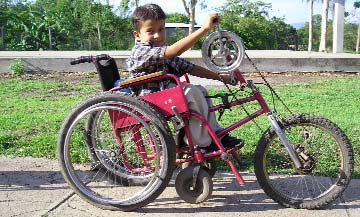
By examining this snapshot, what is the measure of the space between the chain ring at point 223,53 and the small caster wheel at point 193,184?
68cm

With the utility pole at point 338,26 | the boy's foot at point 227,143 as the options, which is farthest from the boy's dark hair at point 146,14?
the utility pole at point 338,26

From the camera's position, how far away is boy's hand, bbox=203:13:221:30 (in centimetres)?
312

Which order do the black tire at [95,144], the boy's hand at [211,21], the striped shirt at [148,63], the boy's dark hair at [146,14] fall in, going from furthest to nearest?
the black tire at [95,144], the boy's dark hair at [146,14], the striped shirt at [148,63], the boy's hand at [211,21]

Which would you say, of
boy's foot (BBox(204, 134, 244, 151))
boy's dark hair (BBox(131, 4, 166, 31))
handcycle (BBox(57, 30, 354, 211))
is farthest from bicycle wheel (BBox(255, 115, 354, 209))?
boy's dark hair (BBox(131, 4, 166, 31))

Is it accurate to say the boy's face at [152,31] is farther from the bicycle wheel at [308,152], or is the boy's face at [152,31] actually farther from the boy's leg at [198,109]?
the bicycle wheel at [308,152]

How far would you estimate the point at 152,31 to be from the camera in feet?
11.4

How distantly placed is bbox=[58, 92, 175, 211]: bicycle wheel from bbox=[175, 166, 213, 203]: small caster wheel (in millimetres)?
153

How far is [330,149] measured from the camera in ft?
12.1

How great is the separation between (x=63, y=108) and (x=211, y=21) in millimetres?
4445

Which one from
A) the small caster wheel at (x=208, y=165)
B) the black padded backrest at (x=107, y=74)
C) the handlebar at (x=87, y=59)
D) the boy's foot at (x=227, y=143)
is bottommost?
the small caster wheel at (x=208, y=165)

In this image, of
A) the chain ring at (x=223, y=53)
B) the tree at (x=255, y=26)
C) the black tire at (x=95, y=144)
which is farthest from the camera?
the tree at (x=255, y=26)

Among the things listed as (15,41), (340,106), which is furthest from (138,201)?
(15,41)

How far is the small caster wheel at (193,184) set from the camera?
11.1 feet

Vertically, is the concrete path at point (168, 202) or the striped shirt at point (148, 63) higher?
the striped shirt at point (148, 63)
